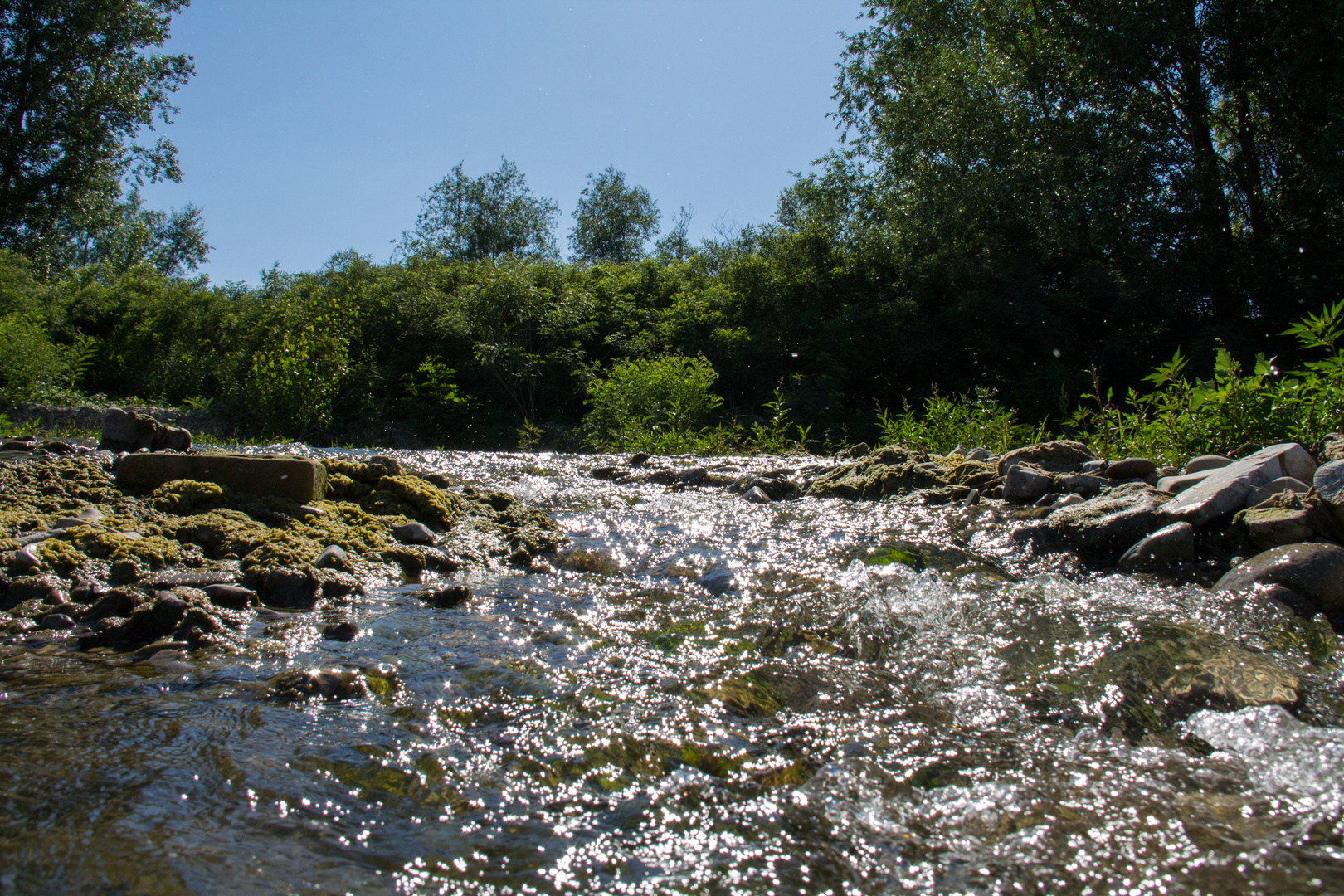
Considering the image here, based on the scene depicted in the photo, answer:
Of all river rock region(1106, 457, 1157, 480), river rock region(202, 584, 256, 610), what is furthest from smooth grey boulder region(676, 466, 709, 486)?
river rock region(202, 584, 256, 610)

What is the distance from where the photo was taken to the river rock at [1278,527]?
3330 millimetres

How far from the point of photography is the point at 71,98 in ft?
69.7

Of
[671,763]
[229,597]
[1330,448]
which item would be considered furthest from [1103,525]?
[229,597]

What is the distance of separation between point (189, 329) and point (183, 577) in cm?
2212

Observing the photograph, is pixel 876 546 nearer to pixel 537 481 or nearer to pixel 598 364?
pixel 537 481

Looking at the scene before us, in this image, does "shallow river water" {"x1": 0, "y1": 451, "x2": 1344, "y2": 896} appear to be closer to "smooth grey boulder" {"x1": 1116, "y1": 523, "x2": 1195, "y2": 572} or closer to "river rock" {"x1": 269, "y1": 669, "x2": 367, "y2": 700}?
"river rock" {"x1": 269, "y1": 669, "x2": 367, "y2": 700}

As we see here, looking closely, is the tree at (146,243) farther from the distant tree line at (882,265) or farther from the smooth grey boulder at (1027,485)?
the smooth grey boulder at (1027,485)

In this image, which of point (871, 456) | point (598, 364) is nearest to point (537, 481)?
point (871, 456)

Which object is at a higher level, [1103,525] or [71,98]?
[71,98]

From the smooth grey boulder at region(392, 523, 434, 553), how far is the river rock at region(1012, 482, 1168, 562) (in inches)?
152

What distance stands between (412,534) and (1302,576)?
4727 mm

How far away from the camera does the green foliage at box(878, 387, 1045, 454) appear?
7934mm

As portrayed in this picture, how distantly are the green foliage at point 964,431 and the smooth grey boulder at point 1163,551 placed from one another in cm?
405

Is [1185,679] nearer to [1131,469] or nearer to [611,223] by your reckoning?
[1131,469]
